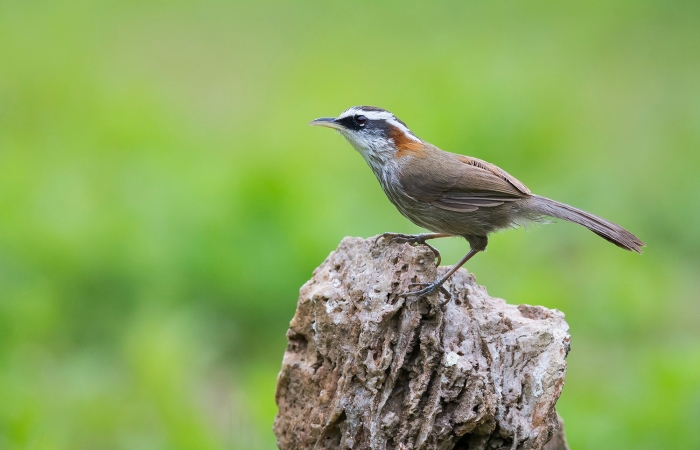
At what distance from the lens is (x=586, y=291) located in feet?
34.6

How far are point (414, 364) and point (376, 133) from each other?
7.51 feet

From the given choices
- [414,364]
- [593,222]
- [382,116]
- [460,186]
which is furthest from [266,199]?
[414,364]

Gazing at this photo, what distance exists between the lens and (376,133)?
6621 millimetres

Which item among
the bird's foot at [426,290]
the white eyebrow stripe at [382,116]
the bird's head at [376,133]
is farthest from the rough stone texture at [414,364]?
the white eyebrow stripe at [382,116]

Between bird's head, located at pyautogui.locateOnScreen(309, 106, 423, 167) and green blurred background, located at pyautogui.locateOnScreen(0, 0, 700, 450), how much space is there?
249 centimetres

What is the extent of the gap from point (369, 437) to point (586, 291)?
6355 mm

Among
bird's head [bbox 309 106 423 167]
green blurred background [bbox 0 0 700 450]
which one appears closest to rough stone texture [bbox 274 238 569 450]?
bird's head [bbox 309 106 423 167]

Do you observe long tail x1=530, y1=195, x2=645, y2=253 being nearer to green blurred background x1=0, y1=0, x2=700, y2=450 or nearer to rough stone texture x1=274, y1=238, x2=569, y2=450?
rough stone texture x1=274, y1=238, x2=569, y2=450

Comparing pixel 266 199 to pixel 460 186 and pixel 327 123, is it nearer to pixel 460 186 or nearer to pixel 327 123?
pixel 327 123

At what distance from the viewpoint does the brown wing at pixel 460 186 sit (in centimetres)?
617

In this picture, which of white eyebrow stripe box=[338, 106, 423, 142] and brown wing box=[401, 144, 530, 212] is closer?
brown wing box=[401, 144, 530, 212]

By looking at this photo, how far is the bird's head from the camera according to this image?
656 cm

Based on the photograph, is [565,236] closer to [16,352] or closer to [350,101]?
[350,101]

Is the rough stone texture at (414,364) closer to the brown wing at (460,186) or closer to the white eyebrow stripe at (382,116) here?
the brown wing at (460,186)
